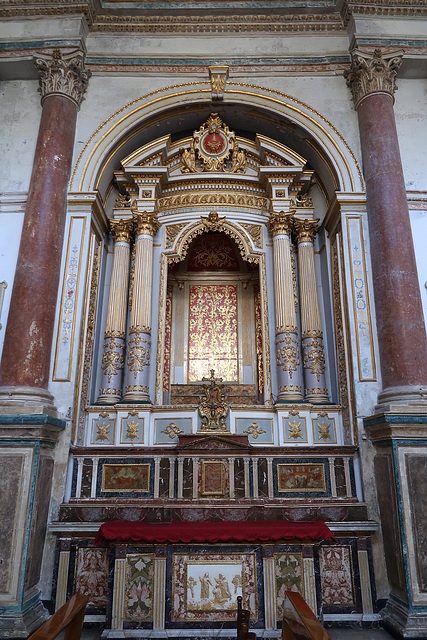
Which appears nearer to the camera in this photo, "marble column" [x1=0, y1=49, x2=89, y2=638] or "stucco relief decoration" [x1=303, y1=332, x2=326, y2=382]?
"marble column" [x1=0, y1=49, x2=89, y2=638]

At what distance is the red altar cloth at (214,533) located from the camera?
17.1 ft

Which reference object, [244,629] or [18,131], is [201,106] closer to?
[18,131]

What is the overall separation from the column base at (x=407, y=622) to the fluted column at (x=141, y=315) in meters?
4.20

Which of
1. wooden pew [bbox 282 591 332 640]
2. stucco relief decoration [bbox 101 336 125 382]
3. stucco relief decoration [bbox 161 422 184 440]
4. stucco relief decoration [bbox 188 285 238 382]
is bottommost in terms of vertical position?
wooden pew [bbox 282 591 332 640]

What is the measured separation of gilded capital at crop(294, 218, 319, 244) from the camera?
867cm

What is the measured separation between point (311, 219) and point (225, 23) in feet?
12.3

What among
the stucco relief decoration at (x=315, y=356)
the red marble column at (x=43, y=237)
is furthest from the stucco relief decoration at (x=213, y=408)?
the red marble column at (x=43, y=237)

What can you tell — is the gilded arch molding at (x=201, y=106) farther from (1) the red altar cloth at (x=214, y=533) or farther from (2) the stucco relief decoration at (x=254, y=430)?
(1) the red altar cloth at (x=214, y=533)

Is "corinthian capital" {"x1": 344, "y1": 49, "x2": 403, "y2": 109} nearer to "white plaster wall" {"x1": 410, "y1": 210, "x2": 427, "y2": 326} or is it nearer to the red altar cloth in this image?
"white plaster wall" {"x1": 410, "y1": 210, "x2": 427, "y2": 326}

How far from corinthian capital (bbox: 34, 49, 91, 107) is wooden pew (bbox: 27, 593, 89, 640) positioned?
7.45 m

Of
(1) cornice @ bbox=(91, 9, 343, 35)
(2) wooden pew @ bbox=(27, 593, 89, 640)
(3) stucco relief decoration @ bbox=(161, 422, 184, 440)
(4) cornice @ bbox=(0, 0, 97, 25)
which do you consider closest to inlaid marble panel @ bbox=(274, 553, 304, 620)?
(3) stucco relief decoration @ bbox=(161, 422, 184, 440)

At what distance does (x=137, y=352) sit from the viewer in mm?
7852

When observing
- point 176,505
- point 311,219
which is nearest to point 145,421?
point 176,505

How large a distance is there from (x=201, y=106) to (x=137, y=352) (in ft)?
14.7
